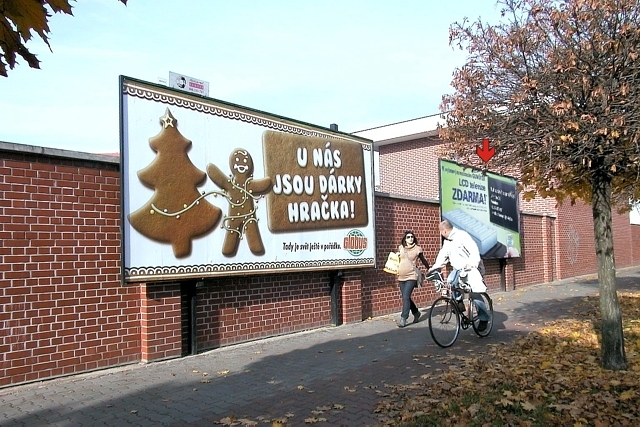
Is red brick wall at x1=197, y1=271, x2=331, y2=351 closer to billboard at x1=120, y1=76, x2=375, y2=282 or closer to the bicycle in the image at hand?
billboard at x1=120, y1=76, x2=375, y2=282

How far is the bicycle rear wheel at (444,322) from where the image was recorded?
8094 millimetres

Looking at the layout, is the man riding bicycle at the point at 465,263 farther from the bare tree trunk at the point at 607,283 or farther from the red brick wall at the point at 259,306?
the red brick wall at the point at 259,306

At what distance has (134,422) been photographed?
4.99 m

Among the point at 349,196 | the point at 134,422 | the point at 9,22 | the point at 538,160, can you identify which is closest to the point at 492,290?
the point at 349,196

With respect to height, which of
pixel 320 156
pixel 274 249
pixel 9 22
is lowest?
pixel 274 249

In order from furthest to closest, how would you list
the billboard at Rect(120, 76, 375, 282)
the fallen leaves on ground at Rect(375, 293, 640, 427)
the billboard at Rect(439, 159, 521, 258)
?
the billboard at Rect(439, 159, 521, 258) → the billboard at Rect(120, 76, 375, 282) → the fallen leaves on ground at Rect(375, 293, 640, 427)

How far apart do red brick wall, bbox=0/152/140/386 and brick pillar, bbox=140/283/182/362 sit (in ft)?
0.35

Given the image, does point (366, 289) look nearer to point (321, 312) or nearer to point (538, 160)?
point (321, 312)

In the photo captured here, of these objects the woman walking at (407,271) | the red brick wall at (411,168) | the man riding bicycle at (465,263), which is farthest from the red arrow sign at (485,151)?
the red brick wall at (411,168)

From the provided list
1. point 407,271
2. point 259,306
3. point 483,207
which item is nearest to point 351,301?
point 407,271

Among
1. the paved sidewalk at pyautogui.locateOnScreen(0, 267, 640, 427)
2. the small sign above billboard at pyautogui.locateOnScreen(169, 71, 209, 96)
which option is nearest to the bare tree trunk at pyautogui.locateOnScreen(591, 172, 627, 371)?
the paved sidewalk at pyautogui.locateOnScreen(0, 267, 640, 427)

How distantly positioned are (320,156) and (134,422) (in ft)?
19.6

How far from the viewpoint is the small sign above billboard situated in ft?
27.5

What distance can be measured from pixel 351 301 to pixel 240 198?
10.8 ft
